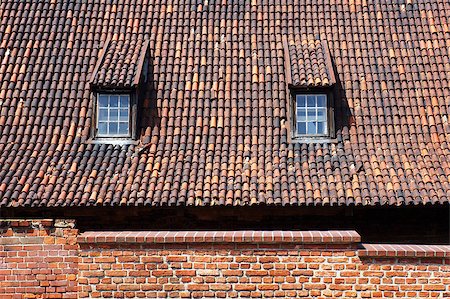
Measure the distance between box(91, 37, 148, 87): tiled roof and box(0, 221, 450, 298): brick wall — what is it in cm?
360

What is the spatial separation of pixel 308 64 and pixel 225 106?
157cm

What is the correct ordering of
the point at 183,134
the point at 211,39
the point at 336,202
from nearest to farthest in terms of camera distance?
the point at 336,202 → the point at 183,134 → the point at 211,39

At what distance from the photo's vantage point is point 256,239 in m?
5.31

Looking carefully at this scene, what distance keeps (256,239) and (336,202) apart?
2085mm

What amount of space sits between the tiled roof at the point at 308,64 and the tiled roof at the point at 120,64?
2554 mm

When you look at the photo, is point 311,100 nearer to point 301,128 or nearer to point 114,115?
point 301,128

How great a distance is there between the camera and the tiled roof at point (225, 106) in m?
7.32

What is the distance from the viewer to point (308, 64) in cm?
868

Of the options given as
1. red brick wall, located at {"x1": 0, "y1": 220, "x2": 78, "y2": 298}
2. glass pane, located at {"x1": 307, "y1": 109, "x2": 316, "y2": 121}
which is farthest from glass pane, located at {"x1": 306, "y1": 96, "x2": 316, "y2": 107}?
red brick wall, located at {"x1": 0, "y1": 220, "x2": 78, "y2": 298}

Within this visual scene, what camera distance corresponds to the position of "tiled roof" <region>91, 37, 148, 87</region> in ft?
27.5

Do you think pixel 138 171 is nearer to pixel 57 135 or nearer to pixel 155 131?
pixel 155 131

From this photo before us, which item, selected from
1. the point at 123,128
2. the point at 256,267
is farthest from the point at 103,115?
the point at 256,267

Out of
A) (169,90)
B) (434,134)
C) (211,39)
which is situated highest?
(211,39)

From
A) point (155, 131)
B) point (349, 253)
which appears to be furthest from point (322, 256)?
point (155, 131)
